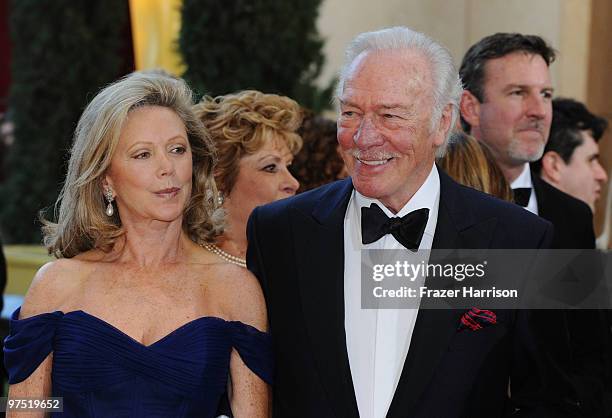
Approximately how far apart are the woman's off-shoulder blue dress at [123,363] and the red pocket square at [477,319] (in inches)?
24.7

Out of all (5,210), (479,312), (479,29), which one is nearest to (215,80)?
(479,29)

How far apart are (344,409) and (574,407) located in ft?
2.11

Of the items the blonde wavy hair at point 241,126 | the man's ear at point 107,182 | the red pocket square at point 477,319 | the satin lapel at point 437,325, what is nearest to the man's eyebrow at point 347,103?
the satin lapel at point 437,325

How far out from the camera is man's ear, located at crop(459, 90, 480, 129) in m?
4.81

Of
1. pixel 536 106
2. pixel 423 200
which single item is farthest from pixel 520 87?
pixel 423 200

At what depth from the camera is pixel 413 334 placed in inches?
109

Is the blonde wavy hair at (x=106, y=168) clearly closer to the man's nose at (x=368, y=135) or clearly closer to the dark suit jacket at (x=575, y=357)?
the man's nose at (x=368, y=135)

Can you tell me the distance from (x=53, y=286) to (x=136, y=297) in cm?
25

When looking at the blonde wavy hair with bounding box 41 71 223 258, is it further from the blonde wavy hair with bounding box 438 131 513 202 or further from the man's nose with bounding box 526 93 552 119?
the man's nose with bounding box 526 93 552 119

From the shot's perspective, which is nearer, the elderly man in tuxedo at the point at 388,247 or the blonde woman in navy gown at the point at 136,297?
the elderly man in tuxedo at the point at 388,247

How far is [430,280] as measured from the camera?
9.33 feet

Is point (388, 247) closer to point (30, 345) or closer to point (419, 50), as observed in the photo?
point (419, 50)

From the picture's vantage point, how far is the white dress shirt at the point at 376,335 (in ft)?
9.22

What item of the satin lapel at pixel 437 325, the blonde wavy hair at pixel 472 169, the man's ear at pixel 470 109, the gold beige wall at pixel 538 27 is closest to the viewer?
the satin lapel at pixel 437 325
